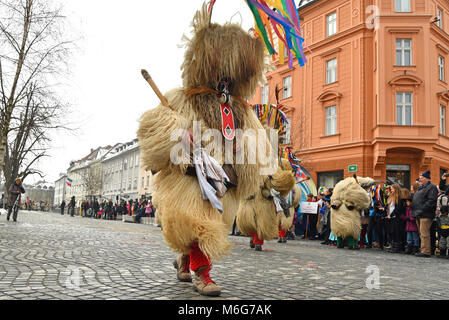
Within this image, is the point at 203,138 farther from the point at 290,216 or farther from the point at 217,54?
the point at 290,216

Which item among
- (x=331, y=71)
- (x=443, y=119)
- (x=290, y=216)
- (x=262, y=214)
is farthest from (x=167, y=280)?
(x=443, y=119)

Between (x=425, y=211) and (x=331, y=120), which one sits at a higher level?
(x=331, y=120)

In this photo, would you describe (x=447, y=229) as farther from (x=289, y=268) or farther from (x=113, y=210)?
(x=113, y=210)

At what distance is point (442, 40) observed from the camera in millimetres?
21422

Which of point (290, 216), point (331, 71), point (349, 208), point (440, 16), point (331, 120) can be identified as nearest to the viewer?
point (290, 216)

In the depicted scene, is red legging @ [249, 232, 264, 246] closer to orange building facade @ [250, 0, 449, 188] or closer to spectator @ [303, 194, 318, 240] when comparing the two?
spectator @ [303, 194, 318, 240]

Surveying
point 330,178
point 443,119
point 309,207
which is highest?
point 443,119

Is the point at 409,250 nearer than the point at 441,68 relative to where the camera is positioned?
Yes

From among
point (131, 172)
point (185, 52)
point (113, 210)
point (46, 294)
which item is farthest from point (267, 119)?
point (131, 172)

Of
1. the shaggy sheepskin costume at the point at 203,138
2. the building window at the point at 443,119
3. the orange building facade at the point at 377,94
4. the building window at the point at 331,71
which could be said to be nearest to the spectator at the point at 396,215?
the shaggy sheepskin costume at the point at 203,138

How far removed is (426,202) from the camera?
8.73 metres

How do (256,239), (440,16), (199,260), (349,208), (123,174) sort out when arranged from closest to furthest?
(199,260) < (256,239) < (349,208) < (440,16) < (123,174)

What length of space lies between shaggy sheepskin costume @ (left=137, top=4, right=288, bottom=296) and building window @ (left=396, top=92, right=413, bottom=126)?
59.6 ft

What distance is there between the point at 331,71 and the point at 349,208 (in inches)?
626
